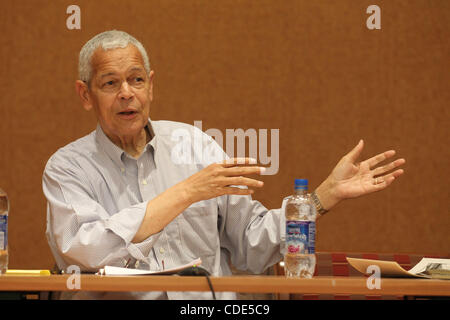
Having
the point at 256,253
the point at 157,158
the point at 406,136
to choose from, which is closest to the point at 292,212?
the point at 256,253

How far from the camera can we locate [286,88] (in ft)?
10.5

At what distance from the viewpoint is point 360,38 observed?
3.22m

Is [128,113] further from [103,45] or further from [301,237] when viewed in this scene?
[301,237]

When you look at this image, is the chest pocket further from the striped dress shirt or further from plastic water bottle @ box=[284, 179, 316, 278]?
plastic water bottle @ box=[284, 179, 316, 278]

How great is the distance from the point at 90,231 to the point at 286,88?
1.75 metres

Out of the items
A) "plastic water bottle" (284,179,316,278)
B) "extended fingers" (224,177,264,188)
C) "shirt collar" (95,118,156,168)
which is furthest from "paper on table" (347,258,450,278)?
"shirt collar" (95,118,156,168)

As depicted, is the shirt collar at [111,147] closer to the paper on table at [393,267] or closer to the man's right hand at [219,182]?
the man's right hand at [219,182]

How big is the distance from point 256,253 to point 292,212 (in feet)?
0.76

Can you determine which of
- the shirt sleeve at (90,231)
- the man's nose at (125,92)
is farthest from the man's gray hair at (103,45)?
the shirt sleeve at (90,231)

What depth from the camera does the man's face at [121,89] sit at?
2.08 metres

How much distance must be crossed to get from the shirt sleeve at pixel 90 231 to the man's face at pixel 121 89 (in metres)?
0.30

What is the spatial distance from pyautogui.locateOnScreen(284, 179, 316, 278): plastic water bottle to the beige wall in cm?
134

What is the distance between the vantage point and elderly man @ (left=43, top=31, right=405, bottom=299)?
5.97 feet
